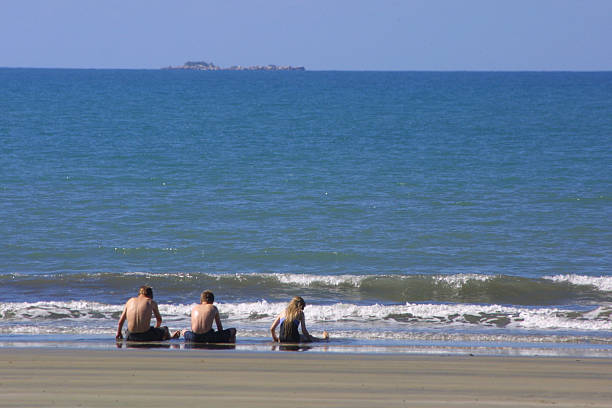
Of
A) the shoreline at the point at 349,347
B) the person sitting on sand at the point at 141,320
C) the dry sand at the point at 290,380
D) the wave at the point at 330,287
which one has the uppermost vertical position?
the wave at the point at 330,287

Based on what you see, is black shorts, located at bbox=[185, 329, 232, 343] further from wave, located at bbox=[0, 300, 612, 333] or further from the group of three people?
wave, located at bbox=[0, 300, 612, 333]

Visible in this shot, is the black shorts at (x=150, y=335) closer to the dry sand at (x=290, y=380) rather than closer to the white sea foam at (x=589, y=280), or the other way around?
the dry sand at (x=290, y=380)

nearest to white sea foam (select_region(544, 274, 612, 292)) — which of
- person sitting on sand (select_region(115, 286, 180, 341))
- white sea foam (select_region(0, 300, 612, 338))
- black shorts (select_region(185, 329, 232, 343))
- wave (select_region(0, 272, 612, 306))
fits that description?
wave (select_region(0, 272, 612, 306))

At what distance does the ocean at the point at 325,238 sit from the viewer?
1280cm

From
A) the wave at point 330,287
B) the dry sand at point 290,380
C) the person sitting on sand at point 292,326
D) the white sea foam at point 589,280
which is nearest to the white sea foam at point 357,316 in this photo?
the wave at point 330,287

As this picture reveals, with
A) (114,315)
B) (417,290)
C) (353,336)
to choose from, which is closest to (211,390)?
(353,336)

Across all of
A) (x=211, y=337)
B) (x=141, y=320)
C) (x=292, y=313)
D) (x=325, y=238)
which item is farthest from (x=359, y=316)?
(x=325, y=238)

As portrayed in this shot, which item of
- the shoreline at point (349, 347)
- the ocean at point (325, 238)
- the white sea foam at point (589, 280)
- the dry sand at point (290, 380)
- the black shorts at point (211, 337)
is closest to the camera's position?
the dry sand at point (290, 380)

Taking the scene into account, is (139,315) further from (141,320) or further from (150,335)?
(150,335)

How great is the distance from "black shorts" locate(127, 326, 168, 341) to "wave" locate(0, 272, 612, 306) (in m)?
3.91

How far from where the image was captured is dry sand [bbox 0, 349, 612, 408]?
7434 mm

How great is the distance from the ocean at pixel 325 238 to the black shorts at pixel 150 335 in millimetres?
357

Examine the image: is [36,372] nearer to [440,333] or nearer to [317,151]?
[440,333]

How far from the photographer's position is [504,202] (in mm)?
23359
